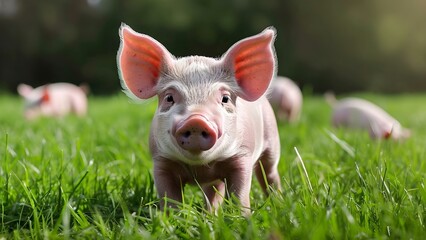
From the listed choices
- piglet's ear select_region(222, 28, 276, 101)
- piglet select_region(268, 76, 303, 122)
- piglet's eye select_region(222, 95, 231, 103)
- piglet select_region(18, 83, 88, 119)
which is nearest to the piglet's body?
piglet select_region(268, 76, 303, 122)

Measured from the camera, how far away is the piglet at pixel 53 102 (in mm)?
6512

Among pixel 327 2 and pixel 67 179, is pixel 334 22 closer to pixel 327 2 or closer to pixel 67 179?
pixel 327 2

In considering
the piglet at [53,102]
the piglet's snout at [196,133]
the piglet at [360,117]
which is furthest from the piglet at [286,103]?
the piglet's snout at [196,133]

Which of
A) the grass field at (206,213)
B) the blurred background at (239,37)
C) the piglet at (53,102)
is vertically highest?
the grass field at (206,213)

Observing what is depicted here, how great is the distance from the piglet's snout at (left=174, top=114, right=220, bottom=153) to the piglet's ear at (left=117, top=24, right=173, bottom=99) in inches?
14.8

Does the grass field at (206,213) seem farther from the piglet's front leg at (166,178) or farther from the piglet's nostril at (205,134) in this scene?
the piglet's nostril at (205,134)

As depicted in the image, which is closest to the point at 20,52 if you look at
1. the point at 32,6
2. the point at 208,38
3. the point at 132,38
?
the point at 32,6

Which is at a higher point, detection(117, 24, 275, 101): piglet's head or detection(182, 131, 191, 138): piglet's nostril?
detection(117, 24, 275, 101): piglet's head

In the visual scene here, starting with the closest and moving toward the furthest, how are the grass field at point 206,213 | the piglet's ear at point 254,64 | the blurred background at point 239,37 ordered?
1. the grass field at point 206,213
2. the piglet's ear at point 254,64
3. the blurred background at point 239,37

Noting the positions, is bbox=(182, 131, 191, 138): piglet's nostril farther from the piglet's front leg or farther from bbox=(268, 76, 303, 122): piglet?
bbox=(268, 76, 303, 122): piglet

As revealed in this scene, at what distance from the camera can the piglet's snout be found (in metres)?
1.60

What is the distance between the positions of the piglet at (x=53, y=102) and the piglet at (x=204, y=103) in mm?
4465

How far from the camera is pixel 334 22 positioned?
581 inches

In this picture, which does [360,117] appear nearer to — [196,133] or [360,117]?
[360,117]
